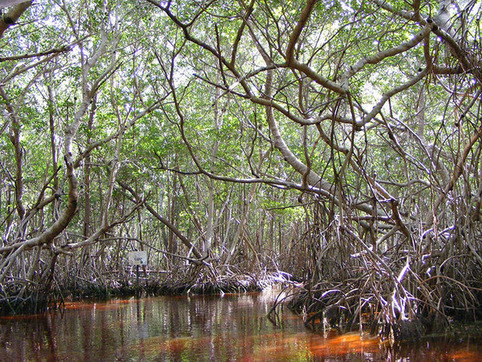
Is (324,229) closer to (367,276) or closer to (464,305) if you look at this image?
(367,276)

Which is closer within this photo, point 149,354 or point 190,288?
point 149,354

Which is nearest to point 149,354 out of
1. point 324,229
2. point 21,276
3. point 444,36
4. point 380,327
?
point 380,327

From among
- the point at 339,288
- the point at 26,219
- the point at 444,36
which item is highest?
the point at 444,36

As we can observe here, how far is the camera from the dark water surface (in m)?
3.94

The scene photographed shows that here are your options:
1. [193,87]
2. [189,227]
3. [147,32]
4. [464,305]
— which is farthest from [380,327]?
[189,227]

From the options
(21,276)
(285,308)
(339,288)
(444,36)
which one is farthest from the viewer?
(21,276)

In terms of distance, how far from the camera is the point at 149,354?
423cm

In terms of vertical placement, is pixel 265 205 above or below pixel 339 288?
above

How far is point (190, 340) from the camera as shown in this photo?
4.86m

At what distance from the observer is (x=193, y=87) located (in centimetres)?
1134

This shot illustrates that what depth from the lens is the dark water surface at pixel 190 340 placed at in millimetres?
3939

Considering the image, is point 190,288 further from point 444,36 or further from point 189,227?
point 444,36

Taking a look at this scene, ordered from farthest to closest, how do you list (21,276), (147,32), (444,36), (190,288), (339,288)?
(190,288)
(147,32)
(21,276)
(339,288)
(444,36)

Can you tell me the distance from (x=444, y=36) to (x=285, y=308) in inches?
179
